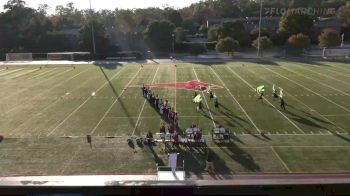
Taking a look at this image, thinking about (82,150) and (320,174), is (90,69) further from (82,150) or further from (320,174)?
(320,174)

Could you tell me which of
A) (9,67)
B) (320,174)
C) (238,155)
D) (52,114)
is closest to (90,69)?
(9,67)

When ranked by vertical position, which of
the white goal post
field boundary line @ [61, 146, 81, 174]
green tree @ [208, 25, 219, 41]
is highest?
green tree @ [208, 25, 219, 41]

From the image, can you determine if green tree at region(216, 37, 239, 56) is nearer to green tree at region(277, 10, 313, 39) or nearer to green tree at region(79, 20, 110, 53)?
green tree at region(277, 10, 313, 39)

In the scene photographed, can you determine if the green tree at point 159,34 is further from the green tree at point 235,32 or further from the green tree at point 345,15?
the green tree at point 345,15

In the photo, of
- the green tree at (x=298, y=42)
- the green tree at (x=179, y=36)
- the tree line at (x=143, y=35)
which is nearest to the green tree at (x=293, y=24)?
the tree line at (x=143, y=35)

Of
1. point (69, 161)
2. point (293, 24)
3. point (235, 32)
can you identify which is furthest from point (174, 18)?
point (69, 161)

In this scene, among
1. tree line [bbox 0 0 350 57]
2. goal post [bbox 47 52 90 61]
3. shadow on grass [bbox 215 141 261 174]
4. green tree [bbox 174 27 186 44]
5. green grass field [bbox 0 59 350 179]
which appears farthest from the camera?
green tree [bbox 174 27 186 44]

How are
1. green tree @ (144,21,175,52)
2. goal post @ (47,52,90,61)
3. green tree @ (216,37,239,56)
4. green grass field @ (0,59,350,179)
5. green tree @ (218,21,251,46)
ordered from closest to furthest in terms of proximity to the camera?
green grass field @ (0,59,350,179) < green tree @ (216,37,239,56) < goal post @ (47,52,90,61) < green tree @ (144,21,175,52) < green tree @ (218,21,251,46)

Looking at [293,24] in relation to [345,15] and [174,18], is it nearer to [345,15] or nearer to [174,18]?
[345,15]

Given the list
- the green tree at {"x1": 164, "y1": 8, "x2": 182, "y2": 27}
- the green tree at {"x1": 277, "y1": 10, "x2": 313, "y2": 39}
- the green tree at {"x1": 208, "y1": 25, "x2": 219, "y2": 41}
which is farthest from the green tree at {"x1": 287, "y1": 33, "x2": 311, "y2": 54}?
the green tree at {"x1": 164, "y1": 8, "x2": 182, "y2": 27}
